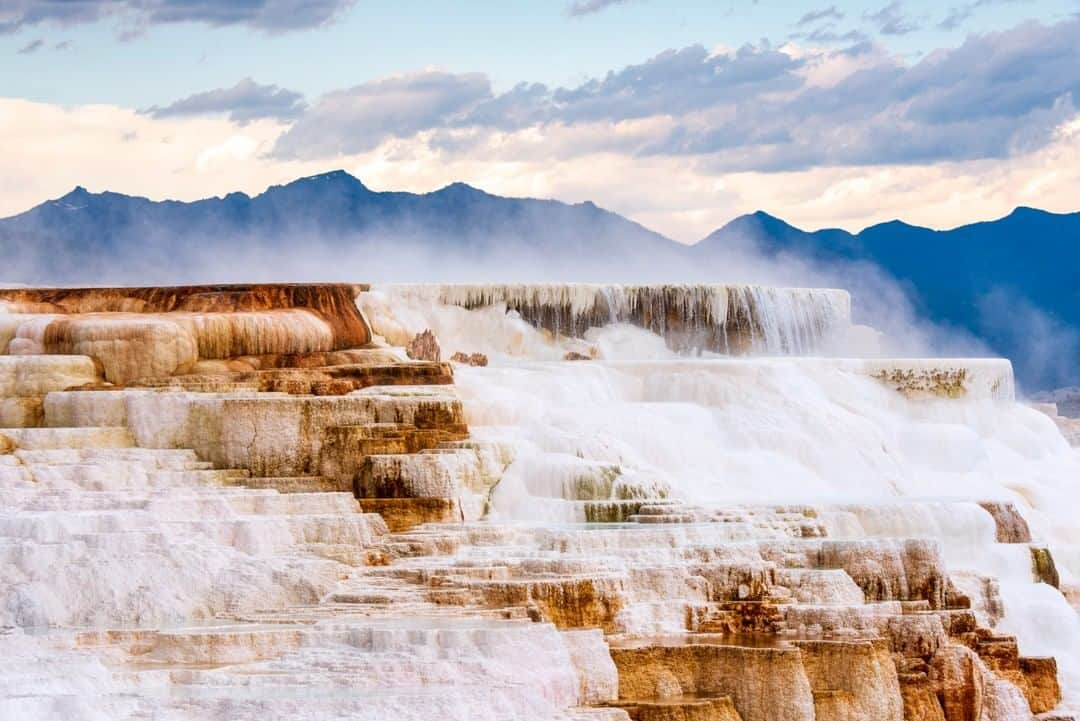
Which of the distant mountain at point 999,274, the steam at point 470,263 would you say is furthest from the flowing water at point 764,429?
the distant mountain at point 999,274

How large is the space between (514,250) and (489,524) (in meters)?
35.7

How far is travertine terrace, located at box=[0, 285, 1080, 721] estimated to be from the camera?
52.1 ft

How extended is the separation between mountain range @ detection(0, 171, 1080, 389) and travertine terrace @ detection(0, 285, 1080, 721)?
22459 millimetres

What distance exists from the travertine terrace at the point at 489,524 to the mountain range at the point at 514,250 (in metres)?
22.5

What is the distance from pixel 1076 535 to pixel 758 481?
4.02 m

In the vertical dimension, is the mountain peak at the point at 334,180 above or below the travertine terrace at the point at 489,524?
above

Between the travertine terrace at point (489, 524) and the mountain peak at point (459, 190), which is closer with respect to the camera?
the travertine terrace at point (489, 524)

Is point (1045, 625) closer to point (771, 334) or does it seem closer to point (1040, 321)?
point (771, 334)

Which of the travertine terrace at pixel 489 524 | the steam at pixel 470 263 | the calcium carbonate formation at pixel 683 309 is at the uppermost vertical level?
the steam at pixel 470 263

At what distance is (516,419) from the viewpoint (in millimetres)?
24078

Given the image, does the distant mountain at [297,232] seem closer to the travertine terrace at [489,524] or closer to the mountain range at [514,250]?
the mountain range at [514,250]

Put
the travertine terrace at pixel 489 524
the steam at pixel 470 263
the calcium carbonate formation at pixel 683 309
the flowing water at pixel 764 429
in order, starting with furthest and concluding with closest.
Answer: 1. the steam at pixel 470 263
2. the calcium carbonate formation at pixel 683 309
3. the flowing water at pixel 764 429
4. the travertine terrace at pixel 489 524

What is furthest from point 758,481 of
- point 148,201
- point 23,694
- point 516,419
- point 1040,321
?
point 1040,321

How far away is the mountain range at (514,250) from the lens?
5172 centimetres
